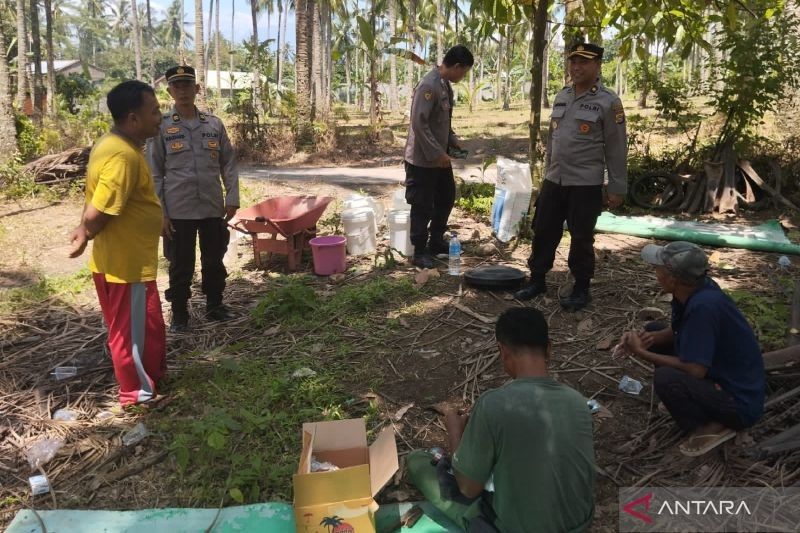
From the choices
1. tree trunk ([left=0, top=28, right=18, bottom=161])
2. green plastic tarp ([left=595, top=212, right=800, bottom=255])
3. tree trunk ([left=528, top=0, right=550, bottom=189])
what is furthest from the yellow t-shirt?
tree trunk ([left=0, top=28, right=18, bottom=161])

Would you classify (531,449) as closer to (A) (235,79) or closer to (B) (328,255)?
→ (B) (328,255)

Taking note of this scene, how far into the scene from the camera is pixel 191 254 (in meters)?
4.69

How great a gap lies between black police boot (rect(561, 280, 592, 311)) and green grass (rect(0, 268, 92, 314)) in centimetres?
463

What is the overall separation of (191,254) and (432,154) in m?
2.39

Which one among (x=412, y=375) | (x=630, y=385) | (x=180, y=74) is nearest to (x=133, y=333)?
(x=412, y=375)

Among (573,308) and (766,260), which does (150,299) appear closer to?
(573,308)

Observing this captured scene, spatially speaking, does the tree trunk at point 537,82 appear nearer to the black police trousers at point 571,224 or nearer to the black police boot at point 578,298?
the black police trousers at point 571,224

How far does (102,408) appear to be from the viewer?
3768 mm

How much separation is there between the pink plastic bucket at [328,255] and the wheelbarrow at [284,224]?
0.78 feet

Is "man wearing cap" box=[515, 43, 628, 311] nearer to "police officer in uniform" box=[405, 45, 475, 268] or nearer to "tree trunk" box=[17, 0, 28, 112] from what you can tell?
"police officer in uniform" box=[405, 45, 475, 268]

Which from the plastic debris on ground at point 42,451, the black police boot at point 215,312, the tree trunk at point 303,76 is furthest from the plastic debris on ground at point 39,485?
the tree trunk at point 303,76

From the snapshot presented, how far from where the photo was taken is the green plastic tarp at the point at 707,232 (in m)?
A: 6.58

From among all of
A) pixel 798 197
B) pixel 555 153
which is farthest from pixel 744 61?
pixel 555 153

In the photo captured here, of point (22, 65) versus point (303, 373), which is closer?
point (303, 373)
